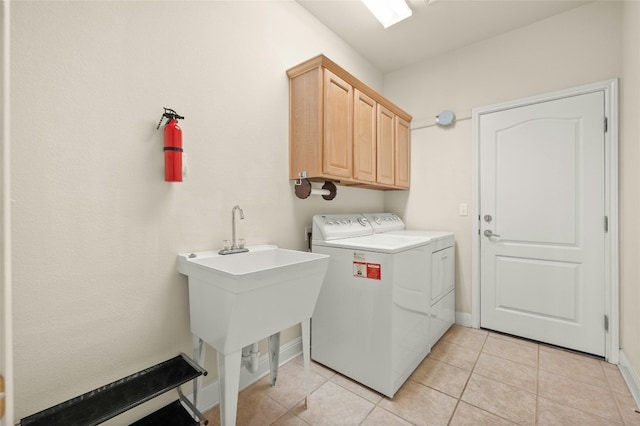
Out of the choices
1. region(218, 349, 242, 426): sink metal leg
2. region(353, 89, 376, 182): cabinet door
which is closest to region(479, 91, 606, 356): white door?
region(353, 89, 376, 182): cabinet door

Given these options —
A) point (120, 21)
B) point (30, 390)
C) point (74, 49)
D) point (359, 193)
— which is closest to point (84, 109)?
point (74, 49)

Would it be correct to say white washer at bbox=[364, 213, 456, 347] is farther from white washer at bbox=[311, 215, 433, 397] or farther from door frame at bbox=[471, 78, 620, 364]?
door frame at bbox=[471, 78, 620, 364]

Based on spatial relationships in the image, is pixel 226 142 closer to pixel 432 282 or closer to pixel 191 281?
pixel 191 281

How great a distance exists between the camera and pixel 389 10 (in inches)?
87.0

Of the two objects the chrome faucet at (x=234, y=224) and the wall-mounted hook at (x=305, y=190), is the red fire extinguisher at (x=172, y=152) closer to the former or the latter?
the chrome faucet at (x=234, y=224)

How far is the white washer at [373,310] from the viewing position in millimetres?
1681

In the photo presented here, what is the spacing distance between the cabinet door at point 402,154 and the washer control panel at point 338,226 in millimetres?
664

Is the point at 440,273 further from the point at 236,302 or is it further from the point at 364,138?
the point at 236,302

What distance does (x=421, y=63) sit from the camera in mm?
3072

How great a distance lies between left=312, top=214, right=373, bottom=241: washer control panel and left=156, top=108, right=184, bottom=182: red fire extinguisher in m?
1.05

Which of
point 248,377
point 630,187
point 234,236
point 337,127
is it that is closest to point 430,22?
point 337,127

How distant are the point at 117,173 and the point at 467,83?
308cm

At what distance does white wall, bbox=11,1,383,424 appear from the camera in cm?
107

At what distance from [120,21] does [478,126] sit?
2860 mm
